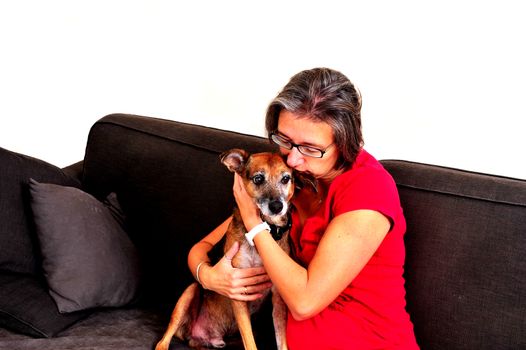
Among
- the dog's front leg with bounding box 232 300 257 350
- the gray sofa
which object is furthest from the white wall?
the dog's front leg with bounding box 232 300 257 350

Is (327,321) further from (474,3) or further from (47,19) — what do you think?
(47,19)

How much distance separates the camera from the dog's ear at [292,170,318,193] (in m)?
1.84

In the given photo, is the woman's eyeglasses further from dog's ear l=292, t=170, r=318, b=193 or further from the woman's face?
dog's ear l=292, t=170, r=318, b=193

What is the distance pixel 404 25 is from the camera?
258 cm

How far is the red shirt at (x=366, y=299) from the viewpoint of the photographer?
1605 mm

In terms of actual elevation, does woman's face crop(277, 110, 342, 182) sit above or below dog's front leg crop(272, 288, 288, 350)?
above

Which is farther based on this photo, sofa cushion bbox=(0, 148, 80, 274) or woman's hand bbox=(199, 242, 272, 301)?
sofa cushion bbox=(0, 148, 80, 274)

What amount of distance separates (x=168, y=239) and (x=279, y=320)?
0.82m

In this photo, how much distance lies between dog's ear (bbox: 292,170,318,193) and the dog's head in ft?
0.06

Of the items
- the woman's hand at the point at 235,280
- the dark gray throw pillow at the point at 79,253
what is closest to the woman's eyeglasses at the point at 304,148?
the woman's hand at the point at 235,280

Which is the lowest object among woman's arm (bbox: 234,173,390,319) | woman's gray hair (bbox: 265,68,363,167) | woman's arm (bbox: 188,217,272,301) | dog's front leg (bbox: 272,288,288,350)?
dog's front leg (bbox: 272,288,288,350)

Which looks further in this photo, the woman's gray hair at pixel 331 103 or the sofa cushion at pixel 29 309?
the sofa cushion at pixel 29 309

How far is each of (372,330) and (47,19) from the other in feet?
10.6

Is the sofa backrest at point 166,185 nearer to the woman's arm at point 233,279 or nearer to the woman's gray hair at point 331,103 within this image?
the woman's arm at point 233,279
